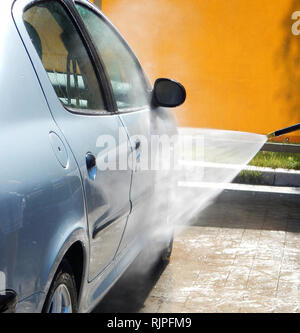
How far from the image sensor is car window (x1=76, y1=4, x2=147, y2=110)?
354 centimetres

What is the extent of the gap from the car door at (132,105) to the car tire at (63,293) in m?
0.83

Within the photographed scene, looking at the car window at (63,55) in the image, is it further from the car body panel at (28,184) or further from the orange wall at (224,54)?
the orange wall at (224,54)

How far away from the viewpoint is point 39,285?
7.10 ft

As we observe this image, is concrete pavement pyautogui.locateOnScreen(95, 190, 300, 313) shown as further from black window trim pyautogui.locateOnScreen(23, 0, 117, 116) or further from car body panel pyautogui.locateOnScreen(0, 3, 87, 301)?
car body panel pyautogui.locateOnScreen(0, 3, 87, 301)

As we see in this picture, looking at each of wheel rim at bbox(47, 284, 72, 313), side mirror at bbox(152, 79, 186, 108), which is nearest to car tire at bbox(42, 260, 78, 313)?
wheel rim at bbox(47, 284, 72, 313)

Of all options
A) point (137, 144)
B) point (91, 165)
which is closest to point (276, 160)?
point (137, 144)

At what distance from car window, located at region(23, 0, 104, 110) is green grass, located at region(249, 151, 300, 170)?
17.2 feet

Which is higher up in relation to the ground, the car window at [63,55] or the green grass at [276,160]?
the car window at [63,55]

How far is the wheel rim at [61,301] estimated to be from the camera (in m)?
2.40

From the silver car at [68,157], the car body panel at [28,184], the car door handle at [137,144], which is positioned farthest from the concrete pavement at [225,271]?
the car body panel at [28,184]

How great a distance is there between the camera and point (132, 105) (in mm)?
3934

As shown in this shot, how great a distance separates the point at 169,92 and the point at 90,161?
64.2 inches

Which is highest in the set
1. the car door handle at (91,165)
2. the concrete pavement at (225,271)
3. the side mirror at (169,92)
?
the side mirror at (169,92)
